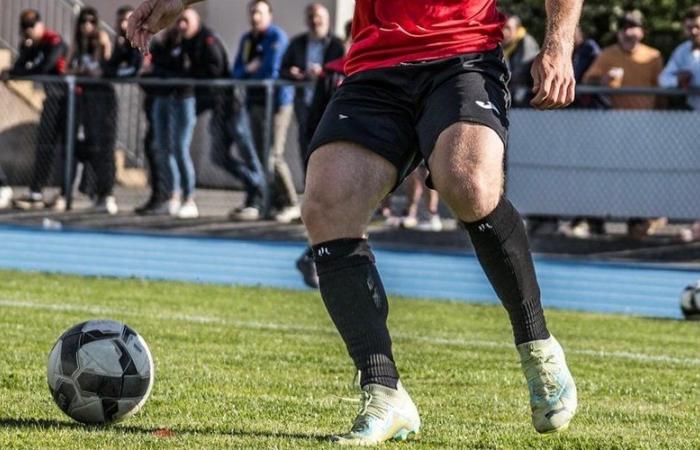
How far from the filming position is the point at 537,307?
17.6ft

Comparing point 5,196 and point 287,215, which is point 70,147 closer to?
point 5,196

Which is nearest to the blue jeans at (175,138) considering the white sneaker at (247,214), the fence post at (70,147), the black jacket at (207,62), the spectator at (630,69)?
the black jacket at (207,62)

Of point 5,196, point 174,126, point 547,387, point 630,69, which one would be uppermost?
point 547,387

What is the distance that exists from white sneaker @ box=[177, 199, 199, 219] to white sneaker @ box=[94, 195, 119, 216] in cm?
98

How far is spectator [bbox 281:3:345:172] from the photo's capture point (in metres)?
15.6

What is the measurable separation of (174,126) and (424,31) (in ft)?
37.5

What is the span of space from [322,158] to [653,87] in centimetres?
979

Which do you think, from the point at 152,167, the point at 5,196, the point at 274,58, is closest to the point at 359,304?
the point at 274,58

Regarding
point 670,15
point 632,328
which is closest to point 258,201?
point 632,328

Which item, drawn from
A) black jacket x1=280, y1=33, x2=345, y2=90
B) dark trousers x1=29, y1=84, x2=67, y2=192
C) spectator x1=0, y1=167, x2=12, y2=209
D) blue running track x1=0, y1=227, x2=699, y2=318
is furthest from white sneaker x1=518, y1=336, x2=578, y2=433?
spectator x1=0, y1=167, x2=12, y2=209

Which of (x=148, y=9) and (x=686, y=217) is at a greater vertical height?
(x=148, y=9)

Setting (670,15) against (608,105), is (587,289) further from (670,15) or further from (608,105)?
(670,15)

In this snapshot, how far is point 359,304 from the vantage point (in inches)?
209

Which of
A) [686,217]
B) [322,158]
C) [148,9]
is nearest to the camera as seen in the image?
[322,158]
